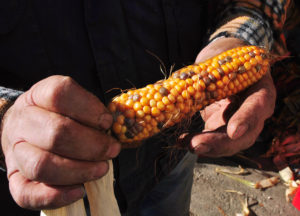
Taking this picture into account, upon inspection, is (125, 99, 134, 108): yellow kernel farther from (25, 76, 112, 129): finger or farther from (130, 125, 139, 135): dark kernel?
(25, 76, 112, 129): finger

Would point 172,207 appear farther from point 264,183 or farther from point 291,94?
point 291,94

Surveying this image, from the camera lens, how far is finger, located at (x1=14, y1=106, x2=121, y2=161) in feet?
3.19

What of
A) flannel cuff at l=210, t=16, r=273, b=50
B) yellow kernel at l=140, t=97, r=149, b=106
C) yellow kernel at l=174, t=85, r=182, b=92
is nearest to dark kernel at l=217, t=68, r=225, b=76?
yellow kernel at l=174, t=85, r=182, b=92

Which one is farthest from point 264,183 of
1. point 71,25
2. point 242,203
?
point 71,25

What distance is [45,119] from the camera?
984mm

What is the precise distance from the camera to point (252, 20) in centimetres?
192

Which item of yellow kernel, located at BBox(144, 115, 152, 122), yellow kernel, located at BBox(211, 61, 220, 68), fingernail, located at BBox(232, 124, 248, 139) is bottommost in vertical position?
fingernail, located at BBox(232, 124, 248, 139)

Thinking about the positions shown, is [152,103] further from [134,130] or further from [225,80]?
[225,80]

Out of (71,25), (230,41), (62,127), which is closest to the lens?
(62,127)

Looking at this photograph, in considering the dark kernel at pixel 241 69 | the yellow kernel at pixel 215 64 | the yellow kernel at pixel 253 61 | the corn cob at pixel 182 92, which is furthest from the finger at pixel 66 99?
the yellow kernel at pixel 253 61

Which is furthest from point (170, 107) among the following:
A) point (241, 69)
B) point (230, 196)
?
point (230, 196)

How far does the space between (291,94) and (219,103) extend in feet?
9.42

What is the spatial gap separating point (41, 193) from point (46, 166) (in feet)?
0.52

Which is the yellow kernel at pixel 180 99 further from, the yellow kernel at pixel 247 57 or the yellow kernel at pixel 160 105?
the yellow kernel at pixel 247 57
